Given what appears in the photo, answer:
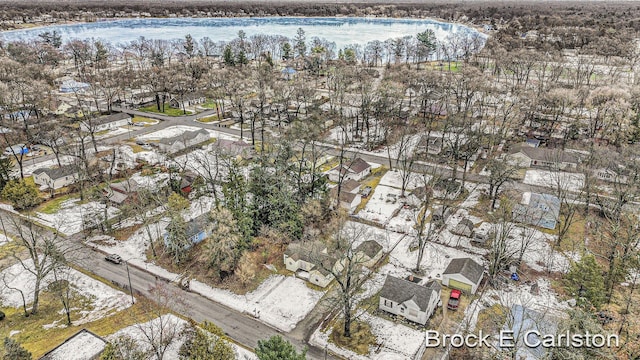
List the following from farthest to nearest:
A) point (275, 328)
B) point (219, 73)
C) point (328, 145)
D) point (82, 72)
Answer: point (82, 72)
point (219, 73)
point (328, 145)
point (275, 328)

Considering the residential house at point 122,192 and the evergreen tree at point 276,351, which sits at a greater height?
the evergreen tree at point 276,351

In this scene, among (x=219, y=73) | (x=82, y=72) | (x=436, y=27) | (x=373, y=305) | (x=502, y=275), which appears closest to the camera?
(x=373, y=305)

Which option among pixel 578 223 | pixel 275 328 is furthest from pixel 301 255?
pixel 578 223

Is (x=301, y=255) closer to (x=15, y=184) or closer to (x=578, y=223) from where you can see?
(x=578, y=223)

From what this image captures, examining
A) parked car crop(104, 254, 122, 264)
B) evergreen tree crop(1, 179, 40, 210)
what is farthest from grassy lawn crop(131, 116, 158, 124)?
parked car crop(104, 254, 122, 264)

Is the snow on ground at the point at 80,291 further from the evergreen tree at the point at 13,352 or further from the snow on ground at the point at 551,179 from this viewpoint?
the snow on ground at the point at 551,179

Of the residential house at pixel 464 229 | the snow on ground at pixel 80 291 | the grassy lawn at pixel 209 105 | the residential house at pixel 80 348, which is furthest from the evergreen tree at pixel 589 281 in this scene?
the grassy lawn at pixel 209 105

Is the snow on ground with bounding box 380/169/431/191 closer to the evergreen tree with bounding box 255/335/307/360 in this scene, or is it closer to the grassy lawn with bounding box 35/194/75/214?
the evergreen tree with bounding box 255/335/307/360
